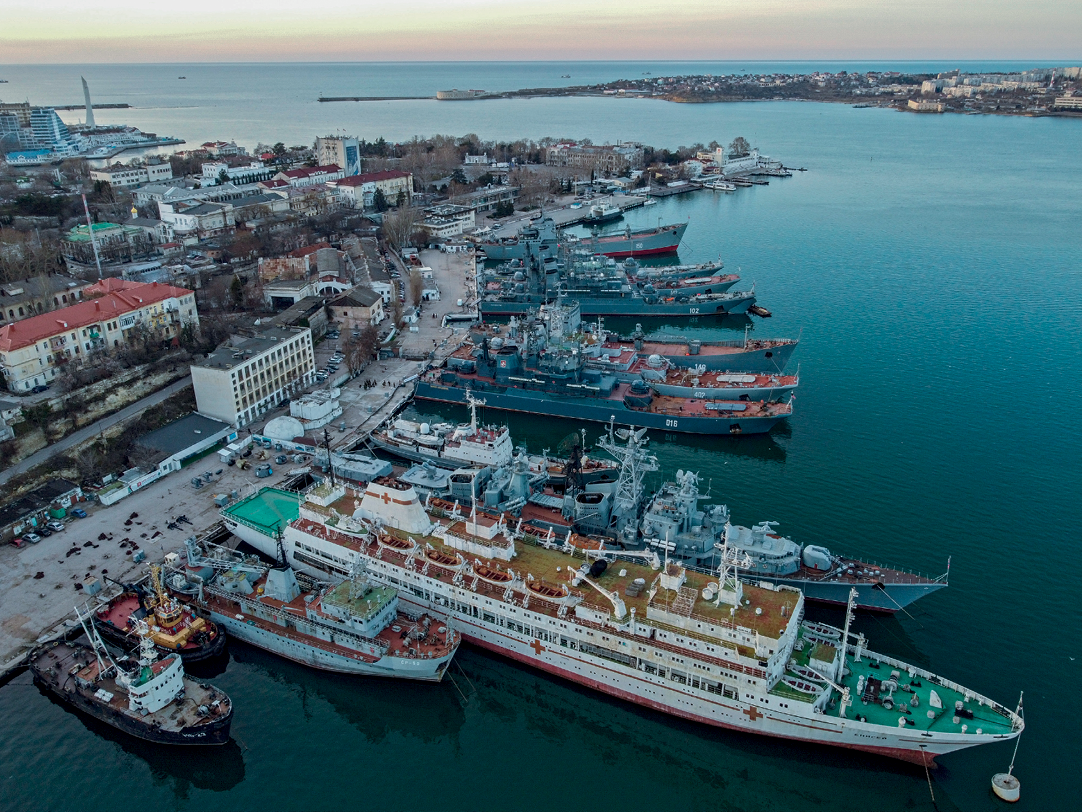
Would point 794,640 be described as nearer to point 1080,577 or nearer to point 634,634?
point 634,634

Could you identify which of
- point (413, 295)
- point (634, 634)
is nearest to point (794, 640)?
point (634, 634)

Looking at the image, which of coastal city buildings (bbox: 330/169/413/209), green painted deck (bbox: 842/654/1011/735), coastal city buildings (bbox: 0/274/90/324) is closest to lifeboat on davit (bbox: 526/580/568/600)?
green painted deck (bbox: 842/654/1011/735)

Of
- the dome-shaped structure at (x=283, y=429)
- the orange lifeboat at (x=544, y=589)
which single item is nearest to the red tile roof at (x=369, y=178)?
the dome-shaped structure at (x=283, y=429)

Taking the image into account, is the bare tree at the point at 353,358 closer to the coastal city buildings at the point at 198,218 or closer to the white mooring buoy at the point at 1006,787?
the coastal city buildings at the point at 198,218

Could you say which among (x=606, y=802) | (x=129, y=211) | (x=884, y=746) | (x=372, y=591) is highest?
(x=129, y=211)

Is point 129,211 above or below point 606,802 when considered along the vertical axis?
above
